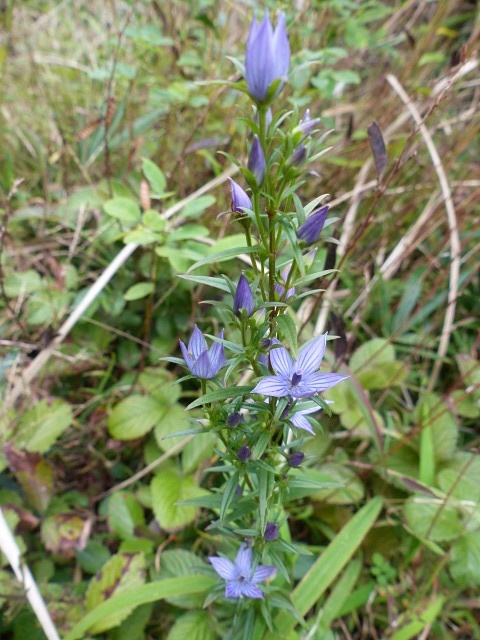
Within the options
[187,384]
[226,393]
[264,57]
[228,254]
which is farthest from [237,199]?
[187,384]

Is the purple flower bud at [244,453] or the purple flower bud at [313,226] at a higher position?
the purple flower bud at [313,226]

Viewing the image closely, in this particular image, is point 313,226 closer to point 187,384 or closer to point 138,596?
point 138,596

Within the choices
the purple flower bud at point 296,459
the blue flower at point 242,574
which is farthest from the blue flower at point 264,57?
the blue flower at point 242,574

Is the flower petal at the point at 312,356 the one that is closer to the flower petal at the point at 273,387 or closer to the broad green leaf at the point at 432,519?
the flower petal at the point at 273,387

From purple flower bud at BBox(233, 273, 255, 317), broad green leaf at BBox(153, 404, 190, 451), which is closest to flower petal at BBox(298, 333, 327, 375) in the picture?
purple flower bud at BBox(233, 273, 255, 317)

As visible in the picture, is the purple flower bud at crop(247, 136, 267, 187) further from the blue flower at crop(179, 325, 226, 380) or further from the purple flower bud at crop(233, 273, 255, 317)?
the blue flower at crop(179, 325, 226, 380)
